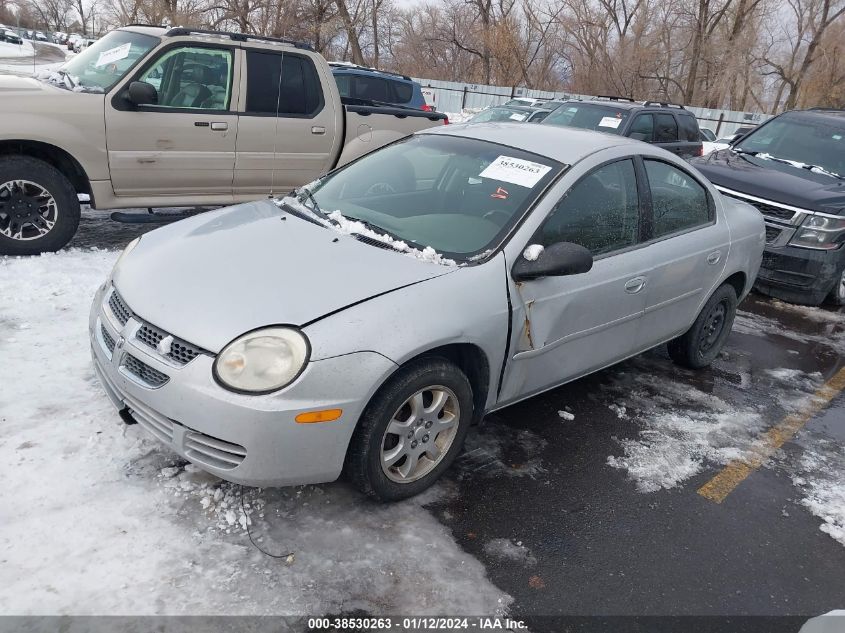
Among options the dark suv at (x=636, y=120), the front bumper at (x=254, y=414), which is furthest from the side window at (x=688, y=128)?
the front bumper at (x=254, y=414)

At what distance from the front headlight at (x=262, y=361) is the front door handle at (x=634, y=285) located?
204 cm

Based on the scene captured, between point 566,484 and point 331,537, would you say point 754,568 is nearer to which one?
point 566,484

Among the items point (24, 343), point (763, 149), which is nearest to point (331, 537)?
point (24, 343)

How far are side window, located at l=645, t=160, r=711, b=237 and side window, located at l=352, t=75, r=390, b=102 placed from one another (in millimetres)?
8803

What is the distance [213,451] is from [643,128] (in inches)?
366

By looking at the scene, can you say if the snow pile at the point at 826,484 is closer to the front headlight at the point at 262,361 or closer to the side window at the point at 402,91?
the front headlight at the point at 262,361

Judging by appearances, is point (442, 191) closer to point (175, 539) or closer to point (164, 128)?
point (175, 539)

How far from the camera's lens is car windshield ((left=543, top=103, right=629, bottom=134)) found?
32.6 ft

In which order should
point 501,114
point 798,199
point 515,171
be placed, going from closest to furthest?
point 515,171, point 798,199, point 501,114

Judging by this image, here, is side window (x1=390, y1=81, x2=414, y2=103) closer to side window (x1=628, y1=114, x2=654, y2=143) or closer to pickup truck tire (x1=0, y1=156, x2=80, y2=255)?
side window (x1=628, y1=114, x2=654, y2=143)

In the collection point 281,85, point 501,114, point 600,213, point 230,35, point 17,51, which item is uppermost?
point 17,51

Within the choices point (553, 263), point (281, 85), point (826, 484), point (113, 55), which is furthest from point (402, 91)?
point (826, 484)

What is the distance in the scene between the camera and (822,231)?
21.8 feet

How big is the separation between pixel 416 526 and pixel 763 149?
7.31 m
